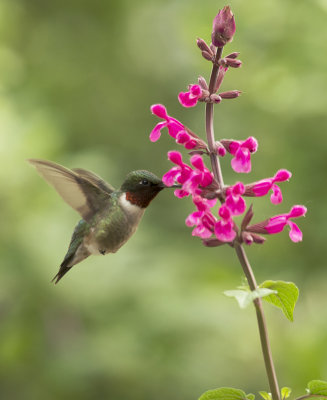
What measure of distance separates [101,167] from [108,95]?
4.10 m

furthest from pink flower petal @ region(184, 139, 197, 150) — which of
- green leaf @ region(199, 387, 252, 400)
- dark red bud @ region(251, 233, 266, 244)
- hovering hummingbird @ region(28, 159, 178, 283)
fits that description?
green leaf @ region(199, 387, 252, 400)

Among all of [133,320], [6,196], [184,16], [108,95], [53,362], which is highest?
[108,95]

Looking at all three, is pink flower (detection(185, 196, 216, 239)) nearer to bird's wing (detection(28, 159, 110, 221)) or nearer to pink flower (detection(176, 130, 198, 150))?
pink flower (detection(176, 130, 198, 150))

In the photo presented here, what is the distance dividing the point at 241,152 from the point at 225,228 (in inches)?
11.4

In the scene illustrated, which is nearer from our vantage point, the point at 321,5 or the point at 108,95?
the point at 321,5

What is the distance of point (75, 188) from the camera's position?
8.61 feet

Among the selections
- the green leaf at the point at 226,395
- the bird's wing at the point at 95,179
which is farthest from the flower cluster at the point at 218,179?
the bird's wing at the point at 95,179

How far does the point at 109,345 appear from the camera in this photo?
4586 millimetres

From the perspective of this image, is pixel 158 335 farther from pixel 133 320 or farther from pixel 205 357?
pixel 205 357

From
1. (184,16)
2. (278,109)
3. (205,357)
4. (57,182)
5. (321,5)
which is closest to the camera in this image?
(57,182)

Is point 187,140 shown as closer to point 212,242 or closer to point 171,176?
point 171,176

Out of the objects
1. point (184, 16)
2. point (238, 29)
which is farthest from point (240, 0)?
point (184, 16)

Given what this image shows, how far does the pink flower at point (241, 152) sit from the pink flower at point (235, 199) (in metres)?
0.09

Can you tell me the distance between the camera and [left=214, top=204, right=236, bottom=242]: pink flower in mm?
1830
